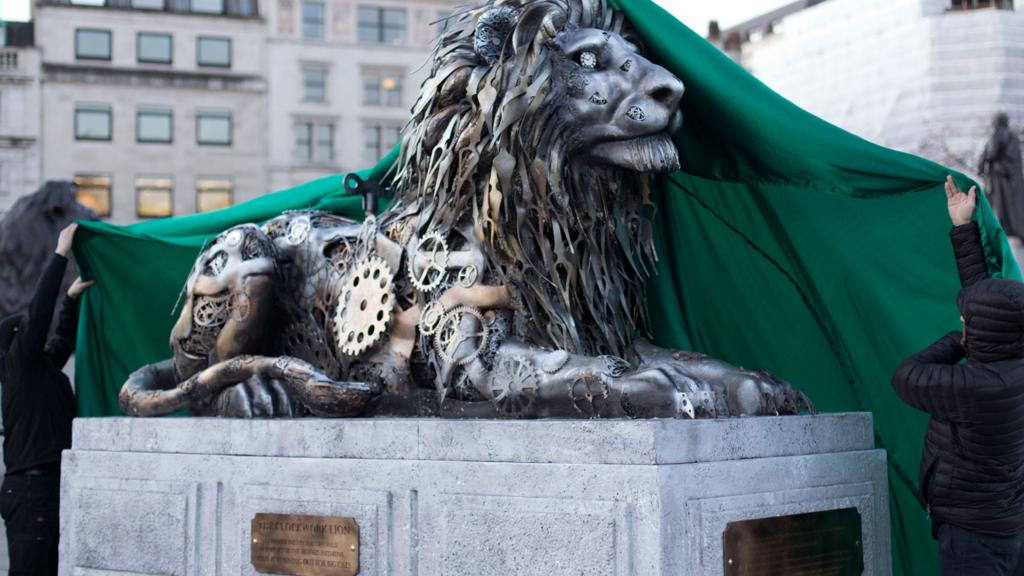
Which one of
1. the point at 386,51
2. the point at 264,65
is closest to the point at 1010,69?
the point at 386,51

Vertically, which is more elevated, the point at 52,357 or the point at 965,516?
the point at 52,357

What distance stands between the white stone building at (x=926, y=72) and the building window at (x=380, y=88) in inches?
491

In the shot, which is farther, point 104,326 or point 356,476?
point 104,326

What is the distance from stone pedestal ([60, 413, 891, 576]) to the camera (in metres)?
4.01

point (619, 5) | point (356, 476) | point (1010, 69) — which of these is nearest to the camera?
point (356, 476)

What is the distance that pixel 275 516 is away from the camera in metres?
4.91

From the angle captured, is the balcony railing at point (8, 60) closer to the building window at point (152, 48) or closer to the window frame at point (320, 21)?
the building window at point (152, 48)

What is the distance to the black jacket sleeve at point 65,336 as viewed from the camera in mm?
6477

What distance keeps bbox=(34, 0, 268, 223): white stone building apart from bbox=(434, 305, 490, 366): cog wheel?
108 ft

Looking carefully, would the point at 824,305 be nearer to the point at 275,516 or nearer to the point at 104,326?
the point at 275,516

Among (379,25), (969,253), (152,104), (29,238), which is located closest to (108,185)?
(152,104)

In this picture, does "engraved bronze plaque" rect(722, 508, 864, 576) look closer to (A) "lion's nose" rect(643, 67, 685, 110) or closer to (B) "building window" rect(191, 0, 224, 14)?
(A) "lion's nose" rect(643, 67, 685, 110)

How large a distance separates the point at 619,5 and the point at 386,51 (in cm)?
3492

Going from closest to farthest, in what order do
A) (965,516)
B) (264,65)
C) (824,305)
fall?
(965,516), (824,305), (264,65)
